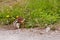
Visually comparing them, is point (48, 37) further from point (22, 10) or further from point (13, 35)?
point (22, 10)

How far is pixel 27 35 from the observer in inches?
178

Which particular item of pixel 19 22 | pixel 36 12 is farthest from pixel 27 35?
pixel 36 12

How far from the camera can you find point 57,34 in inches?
177

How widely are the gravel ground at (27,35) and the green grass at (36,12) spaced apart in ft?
0.82

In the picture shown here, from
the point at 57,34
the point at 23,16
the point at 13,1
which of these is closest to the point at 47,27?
the point at 57,34

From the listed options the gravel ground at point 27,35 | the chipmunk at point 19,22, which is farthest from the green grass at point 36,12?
the gravel ground at point 27,35

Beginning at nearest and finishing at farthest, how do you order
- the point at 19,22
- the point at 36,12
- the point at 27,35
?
1. the point at 27,35
2. the point at 19,22
3. the point at 36,12

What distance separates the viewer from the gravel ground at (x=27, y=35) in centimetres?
441

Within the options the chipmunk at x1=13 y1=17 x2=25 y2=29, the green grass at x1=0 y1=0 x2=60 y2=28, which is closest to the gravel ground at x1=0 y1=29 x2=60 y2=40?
the chipmunk at x1=13 y1=17 x2=25 y2=29

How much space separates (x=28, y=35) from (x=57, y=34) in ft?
1.90

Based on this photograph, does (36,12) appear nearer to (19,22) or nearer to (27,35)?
(19,22)

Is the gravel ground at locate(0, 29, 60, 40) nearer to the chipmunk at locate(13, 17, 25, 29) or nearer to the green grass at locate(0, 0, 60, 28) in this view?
the chipmunk at locate(13, 17, 25, 29)

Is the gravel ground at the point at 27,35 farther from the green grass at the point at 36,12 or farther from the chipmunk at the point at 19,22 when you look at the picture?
the green grass at the point at 36,12

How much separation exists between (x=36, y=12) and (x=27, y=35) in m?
0.82
